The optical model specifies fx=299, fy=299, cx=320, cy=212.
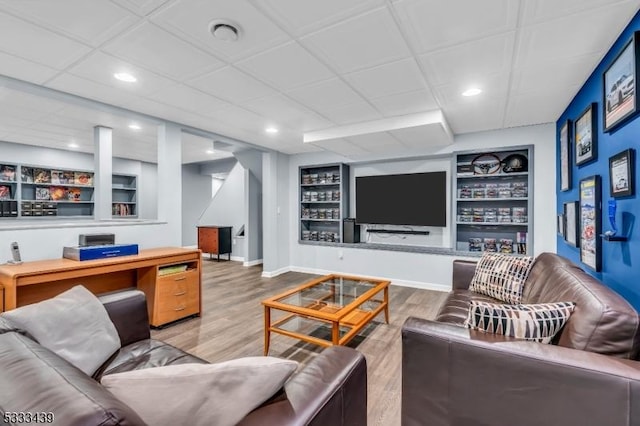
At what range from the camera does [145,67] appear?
2.31 meters

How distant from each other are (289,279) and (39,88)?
3913 millimetres

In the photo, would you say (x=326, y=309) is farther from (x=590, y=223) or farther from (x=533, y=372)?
(x=590, y=223)

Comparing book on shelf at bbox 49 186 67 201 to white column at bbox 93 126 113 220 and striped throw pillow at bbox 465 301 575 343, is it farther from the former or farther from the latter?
striped throw pillow at bbox 465 301 575 343

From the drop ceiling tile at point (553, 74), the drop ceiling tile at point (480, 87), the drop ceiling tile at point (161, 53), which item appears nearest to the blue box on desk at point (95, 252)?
the drop ceiling tile at point (161, 53)

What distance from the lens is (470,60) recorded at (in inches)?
87.6

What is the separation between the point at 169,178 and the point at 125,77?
1310 millimetres

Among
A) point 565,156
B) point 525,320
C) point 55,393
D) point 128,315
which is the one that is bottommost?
point 128,315

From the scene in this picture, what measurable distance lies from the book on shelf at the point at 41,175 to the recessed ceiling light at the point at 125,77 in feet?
16.1

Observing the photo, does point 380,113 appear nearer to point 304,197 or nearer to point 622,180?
point 622,180

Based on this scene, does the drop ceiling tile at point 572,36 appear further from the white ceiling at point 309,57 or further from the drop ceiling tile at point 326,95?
the drop ceiling tile at point 326,95

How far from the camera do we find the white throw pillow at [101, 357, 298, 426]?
771mm

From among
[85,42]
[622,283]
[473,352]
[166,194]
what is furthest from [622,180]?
[166,194]

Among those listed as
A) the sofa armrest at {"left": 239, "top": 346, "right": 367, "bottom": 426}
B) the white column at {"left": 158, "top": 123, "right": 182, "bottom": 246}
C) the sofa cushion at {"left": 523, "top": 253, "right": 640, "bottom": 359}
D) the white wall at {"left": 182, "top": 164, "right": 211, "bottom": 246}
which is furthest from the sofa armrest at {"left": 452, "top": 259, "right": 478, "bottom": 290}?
the white wall at {"left": 182, "top": 164, "right": 211, "bottom": 246}

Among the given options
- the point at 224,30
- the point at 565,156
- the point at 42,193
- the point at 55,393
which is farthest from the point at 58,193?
the point at 565,156
